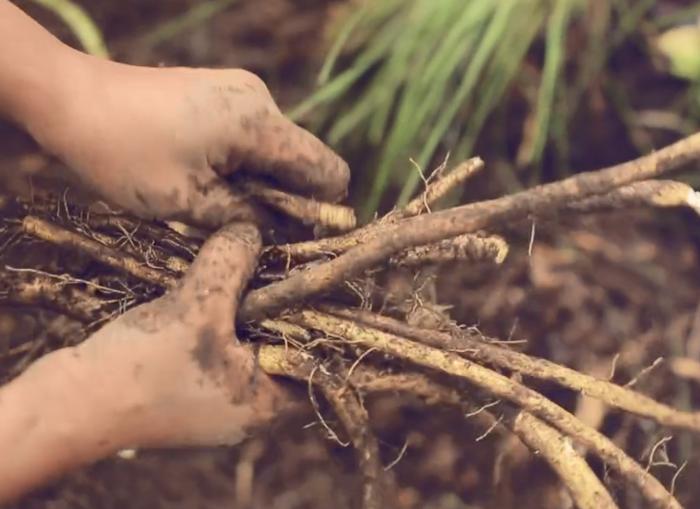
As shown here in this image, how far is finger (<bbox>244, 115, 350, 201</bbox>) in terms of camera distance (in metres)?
0.69

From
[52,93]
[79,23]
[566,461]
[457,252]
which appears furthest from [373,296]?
[79,23]

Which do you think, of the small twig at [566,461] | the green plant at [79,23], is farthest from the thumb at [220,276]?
the green plant at [79,23]

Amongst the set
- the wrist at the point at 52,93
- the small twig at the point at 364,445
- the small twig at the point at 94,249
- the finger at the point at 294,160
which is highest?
the wrist at the point at 52,93

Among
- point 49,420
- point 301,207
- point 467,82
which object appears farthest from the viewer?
point 467,82

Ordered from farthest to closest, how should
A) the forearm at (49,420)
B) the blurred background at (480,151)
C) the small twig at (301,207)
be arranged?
the blurred background at (480,151) < the small twig at (301,207) < the forearm at (49,420)

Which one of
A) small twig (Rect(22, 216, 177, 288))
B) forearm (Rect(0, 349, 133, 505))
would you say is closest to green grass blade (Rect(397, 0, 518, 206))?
small twig (Rect(22, 216, 177, 288))

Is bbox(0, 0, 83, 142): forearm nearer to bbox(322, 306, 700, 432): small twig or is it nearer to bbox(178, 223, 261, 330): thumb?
bbox(178, 223, 261, 330): thumb

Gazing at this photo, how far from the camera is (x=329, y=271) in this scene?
0.67m

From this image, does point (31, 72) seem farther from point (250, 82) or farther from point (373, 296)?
point (373, 296)

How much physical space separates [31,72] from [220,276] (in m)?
0.21

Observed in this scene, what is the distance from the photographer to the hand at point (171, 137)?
651 mm

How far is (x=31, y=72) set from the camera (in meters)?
0.65

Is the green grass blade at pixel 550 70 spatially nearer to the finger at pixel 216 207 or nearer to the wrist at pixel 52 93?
the finger at pixel 216 207

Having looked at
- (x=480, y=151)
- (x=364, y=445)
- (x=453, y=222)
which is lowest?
(x=364, y=445)
